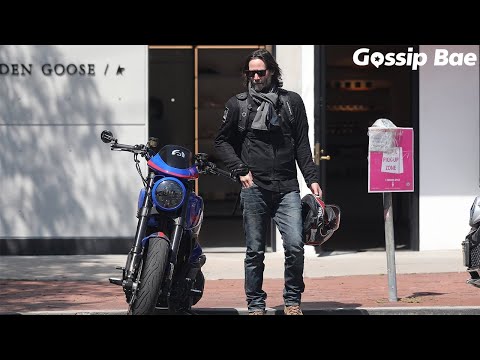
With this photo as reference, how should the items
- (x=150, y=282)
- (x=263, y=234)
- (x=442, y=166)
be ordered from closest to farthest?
(x=150, y=282), (x=263, y=234), (x=442, y=166)

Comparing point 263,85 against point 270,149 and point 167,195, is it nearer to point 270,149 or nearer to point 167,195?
point 270,149

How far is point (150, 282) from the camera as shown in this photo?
7.57 meters

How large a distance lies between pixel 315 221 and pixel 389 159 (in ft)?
5.37

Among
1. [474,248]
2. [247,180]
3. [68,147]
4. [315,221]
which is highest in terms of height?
[68,147]

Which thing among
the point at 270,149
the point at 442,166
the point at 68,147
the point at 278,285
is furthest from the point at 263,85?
the point at 442,166

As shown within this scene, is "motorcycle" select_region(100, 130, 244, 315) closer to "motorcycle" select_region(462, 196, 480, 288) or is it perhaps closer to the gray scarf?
the gray scarf

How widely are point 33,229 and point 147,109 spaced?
2092 millimetres

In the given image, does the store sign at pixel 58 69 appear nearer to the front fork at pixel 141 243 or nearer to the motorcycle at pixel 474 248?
the front fork at pixel 141 243

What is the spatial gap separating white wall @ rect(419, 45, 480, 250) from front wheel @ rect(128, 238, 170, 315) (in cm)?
688

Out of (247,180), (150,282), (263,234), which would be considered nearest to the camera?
(150,282)

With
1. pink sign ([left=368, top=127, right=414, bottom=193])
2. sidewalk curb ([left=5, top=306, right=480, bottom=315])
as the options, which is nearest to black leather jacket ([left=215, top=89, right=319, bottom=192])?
sidewalk curb ([left=5, top=306, right=480, bottom=315])
